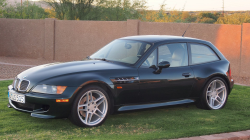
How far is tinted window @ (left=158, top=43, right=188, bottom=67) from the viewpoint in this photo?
632 centimetres

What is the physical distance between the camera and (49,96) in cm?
505

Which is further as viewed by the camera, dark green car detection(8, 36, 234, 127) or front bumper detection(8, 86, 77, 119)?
dark green car detection(8, 36, 234, 127)

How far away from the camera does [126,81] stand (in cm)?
564

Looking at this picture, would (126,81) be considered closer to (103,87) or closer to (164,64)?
(103,87)

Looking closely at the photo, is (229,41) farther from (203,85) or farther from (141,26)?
(203,85)

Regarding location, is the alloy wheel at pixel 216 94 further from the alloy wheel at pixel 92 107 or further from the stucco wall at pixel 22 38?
the stucco wall at pixel 22 38

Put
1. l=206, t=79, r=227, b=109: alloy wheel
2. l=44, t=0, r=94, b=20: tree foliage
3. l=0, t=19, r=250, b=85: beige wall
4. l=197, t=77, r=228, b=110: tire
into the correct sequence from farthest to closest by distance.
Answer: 1. l=44, t=0, r=94, b=20: tree foliage
2. l=0, t=19, r=250, b=85: beige wall
3. l=206, t=79, r=227, b=109: alloy wheel
4. l=197, t=77, r=228, b=110: tire

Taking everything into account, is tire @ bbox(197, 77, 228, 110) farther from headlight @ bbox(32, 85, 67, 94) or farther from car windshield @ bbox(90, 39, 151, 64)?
headlight @ bbox(32, 85, 67, 94)

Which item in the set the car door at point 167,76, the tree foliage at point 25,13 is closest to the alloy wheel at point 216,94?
the car door at point 167,76

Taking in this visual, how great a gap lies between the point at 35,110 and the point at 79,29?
12324mm

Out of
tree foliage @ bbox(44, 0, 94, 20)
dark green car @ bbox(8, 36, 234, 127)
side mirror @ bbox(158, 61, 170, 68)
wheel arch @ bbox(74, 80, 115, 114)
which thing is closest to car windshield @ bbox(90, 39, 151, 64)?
dark green car @ bbox(8, 36, 234, 127)

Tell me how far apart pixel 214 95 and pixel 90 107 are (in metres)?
2.89

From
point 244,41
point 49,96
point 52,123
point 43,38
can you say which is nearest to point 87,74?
point 49,96

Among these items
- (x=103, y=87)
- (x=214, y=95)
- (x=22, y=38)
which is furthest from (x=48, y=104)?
(x=22, y=38)
